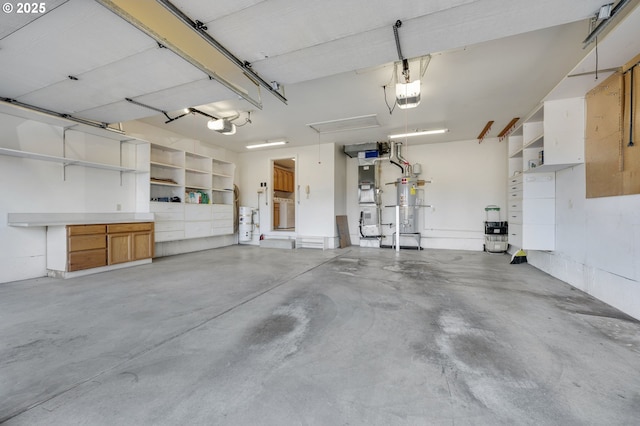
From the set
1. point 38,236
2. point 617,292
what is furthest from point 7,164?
point 617,292

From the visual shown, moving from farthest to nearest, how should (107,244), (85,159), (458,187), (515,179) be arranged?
1. (458,187)
2. (515,179)
3. (85,159)
4. (107,244)

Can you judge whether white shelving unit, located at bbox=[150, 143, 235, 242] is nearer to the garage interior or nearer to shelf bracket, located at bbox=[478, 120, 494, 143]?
the garage interior

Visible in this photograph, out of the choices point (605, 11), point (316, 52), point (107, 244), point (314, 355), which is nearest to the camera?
point (314, 355)

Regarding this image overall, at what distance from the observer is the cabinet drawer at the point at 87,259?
382 cm

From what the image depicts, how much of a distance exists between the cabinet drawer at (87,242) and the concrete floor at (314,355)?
652mm

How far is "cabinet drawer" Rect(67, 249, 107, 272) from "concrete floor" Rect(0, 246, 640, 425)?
0.47 m

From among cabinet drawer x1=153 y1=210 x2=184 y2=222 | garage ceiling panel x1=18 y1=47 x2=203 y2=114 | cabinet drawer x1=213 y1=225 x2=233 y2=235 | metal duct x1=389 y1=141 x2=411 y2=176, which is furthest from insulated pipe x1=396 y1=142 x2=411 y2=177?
cabinet drawer x1=153 y1=210 x2=184 y2=222

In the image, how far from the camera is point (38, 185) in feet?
13.0

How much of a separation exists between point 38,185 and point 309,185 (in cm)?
539

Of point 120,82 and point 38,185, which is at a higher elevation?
point 120,82

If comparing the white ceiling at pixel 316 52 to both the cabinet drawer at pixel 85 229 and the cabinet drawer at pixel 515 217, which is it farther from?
the cabinet drawer at pixel 515 217

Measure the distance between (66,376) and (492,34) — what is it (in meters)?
4.07

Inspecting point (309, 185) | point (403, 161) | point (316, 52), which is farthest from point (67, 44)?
point (403, 161)

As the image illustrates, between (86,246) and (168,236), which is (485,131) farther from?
(86,246)
